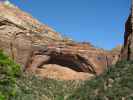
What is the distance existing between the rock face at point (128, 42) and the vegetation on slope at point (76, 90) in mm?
1285

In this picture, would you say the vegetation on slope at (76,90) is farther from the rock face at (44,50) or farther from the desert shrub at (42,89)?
the rock face at (44,50)

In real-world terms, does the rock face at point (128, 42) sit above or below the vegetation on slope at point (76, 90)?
above

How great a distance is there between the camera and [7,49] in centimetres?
4216

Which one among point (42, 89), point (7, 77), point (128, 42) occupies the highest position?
point (128, 42)

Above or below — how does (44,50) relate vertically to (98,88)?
above

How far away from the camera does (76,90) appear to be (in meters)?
30.9

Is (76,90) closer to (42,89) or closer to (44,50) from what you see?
(42,89)

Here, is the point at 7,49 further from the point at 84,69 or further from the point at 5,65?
the point at 84,69

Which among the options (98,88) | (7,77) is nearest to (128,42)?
(98,88)

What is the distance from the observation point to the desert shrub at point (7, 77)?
28923 millimetres

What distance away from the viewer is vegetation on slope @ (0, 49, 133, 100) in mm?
26016

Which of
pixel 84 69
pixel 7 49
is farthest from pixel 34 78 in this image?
pixel 84 69

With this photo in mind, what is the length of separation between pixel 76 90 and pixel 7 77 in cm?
559

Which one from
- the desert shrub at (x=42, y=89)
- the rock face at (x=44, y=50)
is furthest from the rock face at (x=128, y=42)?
the rock face at (x=44, y=50)
